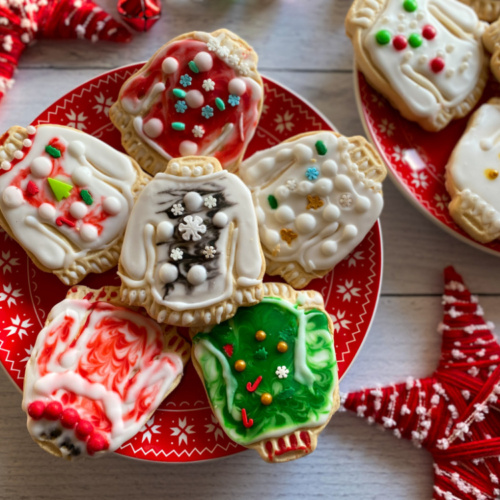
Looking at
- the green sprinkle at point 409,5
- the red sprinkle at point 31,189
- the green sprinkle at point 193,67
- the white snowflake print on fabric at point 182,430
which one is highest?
the green sprinkle at point 409,5

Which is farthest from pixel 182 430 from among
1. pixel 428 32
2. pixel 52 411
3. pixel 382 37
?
pixel 428 32

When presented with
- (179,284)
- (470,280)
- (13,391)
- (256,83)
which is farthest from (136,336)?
(470,280)

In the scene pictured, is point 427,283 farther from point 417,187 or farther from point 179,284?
point 179,284

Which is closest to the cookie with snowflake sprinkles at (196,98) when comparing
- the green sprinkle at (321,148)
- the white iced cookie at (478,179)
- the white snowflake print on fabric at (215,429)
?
the green sprinkle at (321,148)

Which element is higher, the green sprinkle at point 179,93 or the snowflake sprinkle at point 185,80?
the snowflake sprinkle at point 185,80

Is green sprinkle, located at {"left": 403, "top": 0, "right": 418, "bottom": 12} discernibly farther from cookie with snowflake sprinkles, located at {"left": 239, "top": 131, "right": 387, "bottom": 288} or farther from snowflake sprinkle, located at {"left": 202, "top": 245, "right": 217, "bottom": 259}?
snowflake sprinkle, located at {"left": 202, "top": 245, "right": 217, "bottom": 259}

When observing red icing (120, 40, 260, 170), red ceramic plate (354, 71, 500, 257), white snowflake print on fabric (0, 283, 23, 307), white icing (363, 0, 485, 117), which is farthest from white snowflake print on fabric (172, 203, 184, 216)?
white icing (363, 0, 485, 117)

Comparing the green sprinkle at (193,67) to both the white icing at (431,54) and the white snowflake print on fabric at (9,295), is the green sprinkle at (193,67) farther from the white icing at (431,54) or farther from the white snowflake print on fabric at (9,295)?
the white snowflake print on fabric at (9,295)
